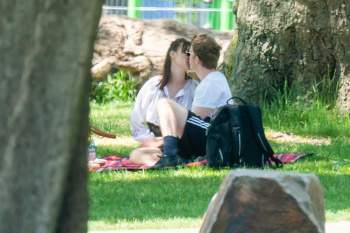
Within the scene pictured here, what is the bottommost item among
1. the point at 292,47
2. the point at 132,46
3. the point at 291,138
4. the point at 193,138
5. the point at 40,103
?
the point at 291,138

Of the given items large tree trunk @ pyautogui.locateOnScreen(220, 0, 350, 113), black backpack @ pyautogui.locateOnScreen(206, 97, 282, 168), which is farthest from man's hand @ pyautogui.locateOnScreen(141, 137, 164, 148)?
large tree trunk @ pyautogui.locateOnScreen(220, 0, 350, 113)

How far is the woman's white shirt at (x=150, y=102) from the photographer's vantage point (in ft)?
23.6

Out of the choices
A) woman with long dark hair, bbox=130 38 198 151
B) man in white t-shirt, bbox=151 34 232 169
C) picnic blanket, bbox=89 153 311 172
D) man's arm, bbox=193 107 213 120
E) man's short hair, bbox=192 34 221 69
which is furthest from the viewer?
woman with long dark hair, bbox=130 38 198 151

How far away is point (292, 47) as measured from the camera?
30.4 feet

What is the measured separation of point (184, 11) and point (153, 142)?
11.7m

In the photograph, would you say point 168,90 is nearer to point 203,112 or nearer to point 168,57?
point 168,57

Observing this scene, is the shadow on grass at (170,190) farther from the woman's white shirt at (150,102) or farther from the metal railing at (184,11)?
the metal railing at (184,11)

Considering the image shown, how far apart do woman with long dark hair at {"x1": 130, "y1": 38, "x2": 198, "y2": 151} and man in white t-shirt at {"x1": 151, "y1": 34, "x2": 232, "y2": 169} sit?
0.77ft

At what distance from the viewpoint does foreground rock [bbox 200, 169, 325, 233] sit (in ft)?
9.46

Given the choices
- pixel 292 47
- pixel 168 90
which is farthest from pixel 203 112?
pixel 292 47

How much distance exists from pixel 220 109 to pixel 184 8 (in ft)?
Answer: 40.3

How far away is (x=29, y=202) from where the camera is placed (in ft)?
5.34

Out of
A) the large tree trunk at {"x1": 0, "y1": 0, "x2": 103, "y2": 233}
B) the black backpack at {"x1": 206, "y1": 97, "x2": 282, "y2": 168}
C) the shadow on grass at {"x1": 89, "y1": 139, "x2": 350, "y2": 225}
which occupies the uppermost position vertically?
the large tree trunk at {"x1": 0, "y1": 0, "x2": 103, "y2": 233}

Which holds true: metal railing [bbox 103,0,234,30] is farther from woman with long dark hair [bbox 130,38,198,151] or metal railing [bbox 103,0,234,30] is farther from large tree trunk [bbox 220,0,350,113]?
woman with long dark hair [bbox 130,38,198,151]
